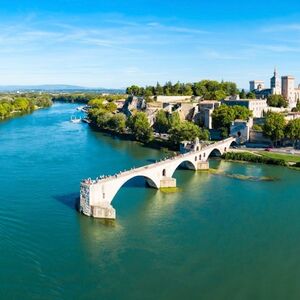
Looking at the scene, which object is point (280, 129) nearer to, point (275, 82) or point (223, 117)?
point (223, 117)

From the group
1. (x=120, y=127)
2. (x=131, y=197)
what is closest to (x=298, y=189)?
(x=131, y=197)

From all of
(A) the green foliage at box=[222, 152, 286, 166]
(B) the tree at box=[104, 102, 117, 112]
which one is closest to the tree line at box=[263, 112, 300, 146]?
(A) the green foliage at box=[222, 152, 286, 166]

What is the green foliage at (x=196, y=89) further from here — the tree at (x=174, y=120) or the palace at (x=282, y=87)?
the tree at (x=174, y=120)

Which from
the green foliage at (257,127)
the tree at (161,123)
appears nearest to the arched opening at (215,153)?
the green foliage at (257,127)

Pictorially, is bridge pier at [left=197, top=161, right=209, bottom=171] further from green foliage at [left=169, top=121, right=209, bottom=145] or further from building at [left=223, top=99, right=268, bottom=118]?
building at [left=223, top=99, right=268, bottom=118]

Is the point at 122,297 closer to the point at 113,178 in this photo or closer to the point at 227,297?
the point at 227,297

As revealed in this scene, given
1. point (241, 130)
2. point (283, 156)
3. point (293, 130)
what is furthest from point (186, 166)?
point (241, 130)
